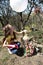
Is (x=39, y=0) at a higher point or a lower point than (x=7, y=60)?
higher

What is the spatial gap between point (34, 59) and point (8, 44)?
300 cm

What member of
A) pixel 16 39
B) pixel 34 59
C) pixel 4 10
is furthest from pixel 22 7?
pixel 4 10

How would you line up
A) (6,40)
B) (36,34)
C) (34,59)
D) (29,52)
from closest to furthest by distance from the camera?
(6,40) < (29,52) < (34,59) < (36,34)

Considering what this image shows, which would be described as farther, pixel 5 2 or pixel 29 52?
pixel 5 2

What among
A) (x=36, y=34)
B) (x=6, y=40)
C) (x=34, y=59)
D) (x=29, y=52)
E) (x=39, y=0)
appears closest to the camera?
(x=6, y=40)

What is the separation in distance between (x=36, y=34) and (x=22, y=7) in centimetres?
429

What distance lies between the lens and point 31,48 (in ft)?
12.2

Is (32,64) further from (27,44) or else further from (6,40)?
(6,40)

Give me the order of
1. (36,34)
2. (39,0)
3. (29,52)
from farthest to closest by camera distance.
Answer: (36,34)
(39,0)
(29,52)

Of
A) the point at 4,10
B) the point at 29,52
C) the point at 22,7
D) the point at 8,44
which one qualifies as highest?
the point at 22,7

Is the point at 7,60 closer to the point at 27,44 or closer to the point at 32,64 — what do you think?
the point at 32,64

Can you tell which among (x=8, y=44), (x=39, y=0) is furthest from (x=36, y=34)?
(x=8, y=44)

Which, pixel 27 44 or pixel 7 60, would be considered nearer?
pixel 27 44

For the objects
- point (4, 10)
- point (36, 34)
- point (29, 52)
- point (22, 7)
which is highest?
point (22, 7)
